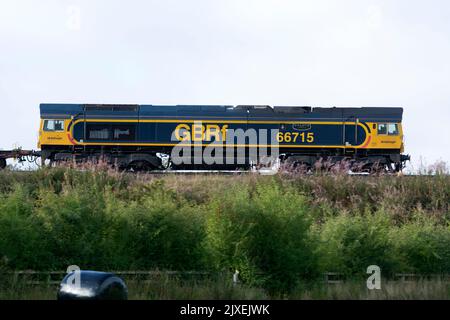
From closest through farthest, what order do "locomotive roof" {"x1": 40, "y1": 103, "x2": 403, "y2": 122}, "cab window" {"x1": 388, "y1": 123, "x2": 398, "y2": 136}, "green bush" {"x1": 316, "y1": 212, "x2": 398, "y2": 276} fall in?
"green bush" {"x1": 316, "y1": 212, "x2": 398, "y2": 276} → "locomotive roof" {"x1": 40, "y1": 103, "x2": 403, "y2": 122} → "cab window" {"x1": 388, "y1": 123, "x2": 398, "y2": 136}

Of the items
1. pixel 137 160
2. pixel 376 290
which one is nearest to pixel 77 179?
pixel 137 160

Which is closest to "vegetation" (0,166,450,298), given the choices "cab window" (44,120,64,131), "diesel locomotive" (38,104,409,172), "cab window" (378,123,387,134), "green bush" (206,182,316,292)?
"green bush" (206,182,316,292)

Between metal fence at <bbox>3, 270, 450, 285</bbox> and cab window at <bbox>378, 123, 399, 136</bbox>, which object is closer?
metal fence at <bbox>3, 270, 450, 285</bbox>

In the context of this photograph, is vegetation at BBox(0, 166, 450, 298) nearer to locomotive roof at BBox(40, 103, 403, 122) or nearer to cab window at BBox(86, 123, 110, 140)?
cab window at BBox(86, 123, 110, 140)

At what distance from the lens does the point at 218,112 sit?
3231 cm

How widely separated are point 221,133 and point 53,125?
866cm

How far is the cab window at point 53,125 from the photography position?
31.9 meters

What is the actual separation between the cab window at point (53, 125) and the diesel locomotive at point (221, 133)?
51mm

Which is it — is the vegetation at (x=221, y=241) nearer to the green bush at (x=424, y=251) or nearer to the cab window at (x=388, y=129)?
the green bush at (x=424, y=251)

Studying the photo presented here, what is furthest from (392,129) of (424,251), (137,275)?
(137,275)

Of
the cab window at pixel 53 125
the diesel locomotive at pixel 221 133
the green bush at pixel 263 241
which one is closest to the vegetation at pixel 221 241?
the green bush at pixel 263 241

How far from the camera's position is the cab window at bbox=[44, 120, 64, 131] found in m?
31.9
